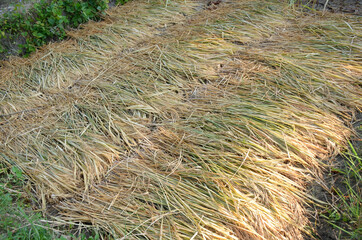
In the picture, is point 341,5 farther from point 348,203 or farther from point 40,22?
point 40,22

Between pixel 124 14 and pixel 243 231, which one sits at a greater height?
pixel 124 14

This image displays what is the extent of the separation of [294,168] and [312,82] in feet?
2.94

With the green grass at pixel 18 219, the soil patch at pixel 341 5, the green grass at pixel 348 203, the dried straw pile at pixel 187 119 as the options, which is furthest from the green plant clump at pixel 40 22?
the green grass at pixel 348 203

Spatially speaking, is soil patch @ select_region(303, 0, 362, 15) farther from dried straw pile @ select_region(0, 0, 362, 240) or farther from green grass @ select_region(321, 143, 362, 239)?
green grass @ select_region(321, 143, 362, 239)

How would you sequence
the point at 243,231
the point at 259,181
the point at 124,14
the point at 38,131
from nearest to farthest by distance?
the point at 243,231, the point at 259,181, the point at 38,131, the point at 124,14

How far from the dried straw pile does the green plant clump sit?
6.9 inches

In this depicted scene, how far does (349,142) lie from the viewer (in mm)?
2271

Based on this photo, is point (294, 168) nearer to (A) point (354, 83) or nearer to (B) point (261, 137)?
(B) point (261, 137)

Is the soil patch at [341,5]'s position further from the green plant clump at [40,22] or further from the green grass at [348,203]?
the green plant clump at [40,22]

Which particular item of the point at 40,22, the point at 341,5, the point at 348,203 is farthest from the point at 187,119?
the point at 341,5

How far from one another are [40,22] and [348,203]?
319 cm

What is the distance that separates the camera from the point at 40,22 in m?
3.55

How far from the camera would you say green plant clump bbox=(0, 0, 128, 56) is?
3.51 m

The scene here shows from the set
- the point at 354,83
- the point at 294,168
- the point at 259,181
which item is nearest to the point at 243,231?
the point at 259,181
